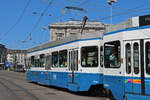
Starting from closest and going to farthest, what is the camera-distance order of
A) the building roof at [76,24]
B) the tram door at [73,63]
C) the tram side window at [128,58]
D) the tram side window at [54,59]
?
1. the tram side window at [128,58]
2. the tram door at [73,63]
3. the tram side window at [54,59]
4. the building roof at [76,24]

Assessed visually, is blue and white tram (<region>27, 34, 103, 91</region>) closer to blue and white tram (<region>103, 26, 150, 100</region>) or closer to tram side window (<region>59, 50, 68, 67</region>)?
tram side window (<region>59, 50, 68, 67</region>)

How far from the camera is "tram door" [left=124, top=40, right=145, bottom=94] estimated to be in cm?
840

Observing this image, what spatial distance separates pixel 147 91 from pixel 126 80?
869mm

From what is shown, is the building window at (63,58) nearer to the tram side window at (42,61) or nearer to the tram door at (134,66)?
the tram side window at (42,61)

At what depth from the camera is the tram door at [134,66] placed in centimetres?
840

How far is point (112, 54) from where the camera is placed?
988 centimetres

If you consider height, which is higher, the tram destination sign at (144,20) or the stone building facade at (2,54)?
the stone building facade at (2,54)

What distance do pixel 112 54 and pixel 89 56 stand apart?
2407mm

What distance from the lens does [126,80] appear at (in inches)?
347

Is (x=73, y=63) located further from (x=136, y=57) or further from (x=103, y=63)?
(x=136, y=57)

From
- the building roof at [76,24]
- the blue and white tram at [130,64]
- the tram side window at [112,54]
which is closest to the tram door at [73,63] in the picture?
the tram side window at [112,54]

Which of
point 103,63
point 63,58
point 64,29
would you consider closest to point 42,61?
point 63,58

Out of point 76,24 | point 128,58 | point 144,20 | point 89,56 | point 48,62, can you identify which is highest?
point 76,24

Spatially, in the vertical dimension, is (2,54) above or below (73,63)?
above
